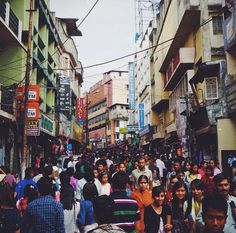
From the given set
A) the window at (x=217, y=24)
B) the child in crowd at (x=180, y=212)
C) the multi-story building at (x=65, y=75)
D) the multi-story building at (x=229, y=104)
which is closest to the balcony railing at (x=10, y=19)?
the multi-story building at (x=65, y=75)

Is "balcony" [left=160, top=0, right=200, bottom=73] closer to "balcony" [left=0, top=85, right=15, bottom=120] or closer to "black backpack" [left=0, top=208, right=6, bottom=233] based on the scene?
"balcony" [left=0, top=85, right=15, bottom=120]

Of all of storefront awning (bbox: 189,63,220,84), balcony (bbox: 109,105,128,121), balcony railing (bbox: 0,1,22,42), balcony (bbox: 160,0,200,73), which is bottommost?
storefront awning (bbox: 189,63,220,84)

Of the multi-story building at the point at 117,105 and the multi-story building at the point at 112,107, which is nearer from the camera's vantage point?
the multi-story building at the point at 117,105

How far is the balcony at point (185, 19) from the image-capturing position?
20.3 meters

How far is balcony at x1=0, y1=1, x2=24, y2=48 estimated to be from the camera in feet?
52.5

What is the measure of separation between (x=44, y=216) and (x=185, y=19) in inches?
757

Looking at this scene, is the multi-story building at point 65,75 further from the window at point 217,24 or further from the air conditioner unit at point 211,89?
the air conditioner unit at point 211,89

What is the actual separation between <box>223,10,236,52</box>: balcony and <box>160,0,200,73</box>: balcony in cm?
440

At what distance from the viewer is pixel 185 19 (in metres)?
21.8

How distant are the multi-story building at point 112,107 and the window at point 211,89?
52.3 m

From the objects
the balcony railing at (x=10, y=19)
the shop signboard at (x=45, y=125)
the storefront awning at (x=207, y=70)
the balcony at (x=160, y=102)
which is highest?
the balcony railing at (x=10, y=19)

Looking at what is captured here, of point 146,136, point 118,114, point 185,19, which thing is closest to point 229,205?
point 185,19

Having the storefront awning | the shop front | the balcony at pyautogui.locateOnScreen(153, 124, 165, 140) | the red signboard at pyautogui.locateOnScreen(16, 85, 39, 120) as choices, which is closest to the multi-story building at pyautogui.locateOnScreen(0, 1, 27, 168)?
the red signboard at pyautogui.locateOnScreen(16, 85, 39, 120)

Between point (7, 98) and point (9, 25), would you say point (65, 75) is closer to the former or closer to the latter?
point (9, 25)
